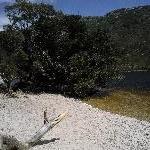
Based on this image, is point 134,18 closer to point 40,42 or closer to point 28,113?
point 40,42

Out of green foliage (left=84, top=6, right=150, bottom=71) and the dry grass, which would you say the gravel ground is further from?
green foliage (left=84, top=6, right=150, bottom=71)

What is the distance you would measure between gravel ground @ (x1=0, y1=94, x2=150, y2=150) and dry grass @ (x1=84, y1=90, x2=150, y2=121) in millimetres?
1954

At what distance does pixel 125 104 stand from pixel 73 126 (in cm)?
883

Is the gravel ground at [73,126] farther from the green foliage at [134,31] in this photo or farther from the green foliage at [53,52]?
the green foliage at [134,31]

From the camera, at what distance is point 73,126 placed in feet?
61.1

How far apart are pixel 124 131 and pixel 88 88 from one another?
9.24 m

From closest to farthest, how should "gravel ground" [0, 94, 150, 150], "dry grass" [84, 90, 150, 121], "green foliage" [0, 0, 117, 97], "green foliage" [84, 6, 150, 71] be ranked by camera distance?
"gravel ground" [0, 94, 150, 150]
"dry grass" [84, 90, 150, 121]
"green foliage" [0, 0, 117, 97]
"green foliage" [84, 6, 150, 71]

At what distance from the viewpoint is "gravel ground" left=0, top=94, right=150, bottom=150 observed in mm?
16172

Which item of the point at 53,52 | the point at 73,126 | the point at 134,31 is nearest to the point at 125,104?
the point at 53,52

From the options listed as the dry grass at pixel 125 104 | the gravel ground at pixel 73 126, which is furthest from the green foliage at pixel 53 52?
the gravel ground at pixel 73 126

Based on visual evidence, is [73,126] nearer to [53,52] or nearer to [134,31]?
[53,52]

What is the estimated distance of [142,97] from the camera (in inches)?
1205

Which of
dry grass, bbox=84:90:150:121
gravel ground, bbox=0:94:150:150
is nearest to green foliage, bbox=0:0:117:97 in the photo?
dry grass, bbox=84:90:150:121

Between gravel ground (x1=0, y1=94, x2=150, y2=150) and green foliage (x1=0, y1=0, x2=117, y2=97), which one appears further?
green foliage (x1=0, y1=0, x2=117, y2=97)
